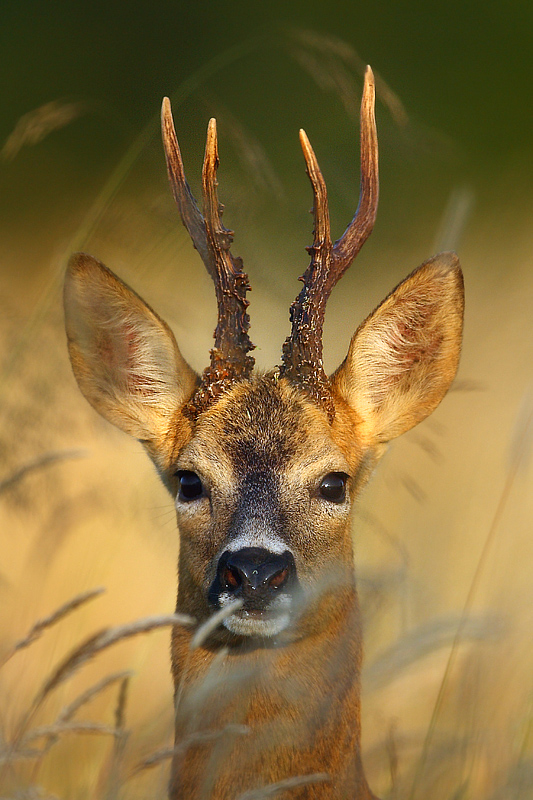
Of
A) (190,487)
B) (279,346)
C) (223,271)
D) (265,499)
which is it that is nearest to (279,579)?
(265,499)

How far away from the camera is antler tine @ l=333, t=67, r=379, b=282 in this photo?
3553 millimetres

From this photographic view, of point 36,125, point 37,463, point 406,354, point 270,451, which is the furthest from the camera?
point 406,354

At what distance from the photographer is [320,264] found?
3.47m

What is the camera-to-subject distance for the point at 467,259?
9.46m

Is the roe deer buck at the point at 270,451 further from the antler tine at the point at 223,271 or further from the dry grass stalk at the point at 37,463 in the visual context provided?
the dry grass stalk at the point at 37,463

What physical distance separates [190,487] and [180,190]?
1.10m

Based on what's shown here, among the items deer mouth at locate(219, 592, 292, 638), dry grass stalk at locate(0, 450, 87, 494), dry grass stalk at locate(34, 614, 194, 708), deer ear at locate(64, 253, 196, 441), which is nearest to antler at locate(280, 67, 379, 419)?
deer ear at locate(64, 253, 196, 441)

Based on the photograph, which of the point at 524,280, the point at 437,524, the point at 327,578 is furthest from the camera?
the point at 524,280

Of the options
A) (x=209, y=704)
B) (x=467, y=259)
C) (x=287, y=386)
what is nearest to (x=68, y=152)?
(x=467, y=259)

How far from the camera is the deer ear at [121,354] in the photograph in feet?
12.1

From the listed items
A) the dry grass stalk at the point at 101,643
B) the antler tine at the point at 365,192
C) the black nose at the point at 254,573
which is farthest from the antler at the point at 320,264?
the dry grass stalk at the point at 101,643

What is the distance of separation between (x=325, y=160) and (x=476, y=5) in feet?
21.4

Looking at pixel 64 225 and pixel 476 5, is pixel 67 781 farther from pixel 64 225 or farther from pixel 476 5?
pixel 476 5

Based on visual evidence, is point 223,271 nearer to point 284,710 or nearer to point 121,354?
point 121,354
